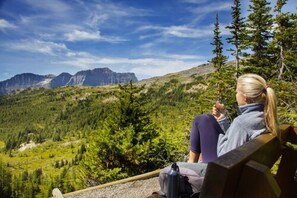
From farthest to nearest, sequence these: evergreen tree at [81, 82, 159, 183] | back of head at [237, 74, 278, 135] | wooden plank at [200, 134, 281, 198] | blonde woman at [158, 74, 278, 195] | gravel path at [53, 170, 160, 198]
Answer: evergreen tree at [81, 82, 159, 183], gravel path at [53, 170, 160, 198], back of head at [237, 74, 278, 135], blonde woman at [158, 74, 278, 195], wooden plank at [200, 134, 281, 198]

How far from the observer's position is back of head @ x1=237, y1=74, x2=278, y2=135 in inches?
123

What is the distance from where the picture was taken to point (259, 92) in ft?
10.5

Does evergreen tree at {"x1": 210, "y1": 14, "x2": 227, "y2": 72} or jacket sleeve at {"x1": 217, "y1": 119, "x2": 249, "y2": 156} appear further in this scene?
evergreen tree at {"x1": 210, "y1": 14, "x2": 227, "y2": 72}

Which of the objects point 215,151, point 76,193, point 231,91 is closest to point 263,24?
point 231,91

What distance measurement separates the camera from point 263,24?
23609 mm

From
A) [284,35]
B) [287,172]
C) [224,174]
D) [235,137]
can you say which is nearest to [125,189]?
[287,172]

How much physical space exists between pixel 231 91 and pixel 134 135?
7579mm

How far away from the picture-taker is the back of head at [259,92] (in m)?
3.13

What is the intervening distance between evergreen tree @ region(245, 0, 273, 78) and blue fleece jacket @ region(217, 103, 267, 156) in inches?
807

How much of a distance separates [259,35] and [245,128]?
22.5m

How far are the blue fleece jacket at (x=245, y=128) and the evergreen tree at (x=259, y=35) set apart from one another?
67.2 ft

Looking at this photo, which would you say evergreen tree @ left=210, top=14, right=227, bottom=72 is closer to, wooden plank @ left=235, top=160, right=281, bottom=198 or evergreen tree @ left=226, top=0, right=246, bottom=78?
evergreen tree @ left=226, top=0, right=246, bottom=78

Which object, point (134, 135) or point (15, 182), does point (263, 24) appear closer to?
point (134, 135)

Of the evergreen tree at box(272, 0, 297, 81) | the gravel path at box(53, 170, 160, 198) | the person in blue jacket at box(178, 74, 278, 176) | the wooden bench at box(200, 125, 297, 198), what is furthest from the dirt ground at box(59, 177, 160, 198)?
the evergreen tree at box(272, 0, 297, 81)
